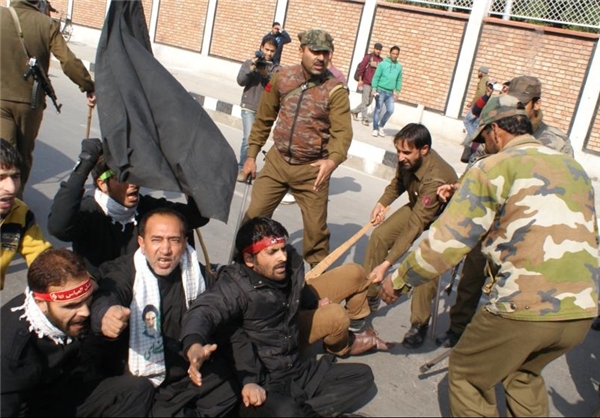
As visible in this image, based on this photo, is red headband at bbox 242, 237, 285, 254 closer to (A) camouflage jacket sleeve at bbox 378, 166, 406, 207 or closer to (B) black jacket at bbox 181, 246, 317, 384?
(B) black jacket at bbox 181, 246, 317, 384

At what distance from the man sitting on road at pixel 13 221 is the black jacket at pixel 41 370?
1.75 feet

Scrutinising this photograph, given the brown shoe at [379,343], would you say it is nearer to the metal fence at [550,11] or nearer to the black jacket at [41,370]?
the black jacket at [41,370]

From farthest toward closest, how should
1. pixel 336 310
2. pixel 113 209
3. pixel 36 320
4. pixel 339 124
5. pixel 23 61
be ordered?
pixel 23 61 → pixel 339 124 → pixel 336 310 → pixel 113 209 → pixel 36 320

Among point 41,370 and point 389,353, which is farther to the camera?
point 389,353

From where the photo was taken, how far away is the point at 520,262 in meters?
2.74

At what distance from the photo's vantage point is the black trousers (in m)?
2.95

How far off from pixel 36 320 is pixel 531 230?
2.06 m

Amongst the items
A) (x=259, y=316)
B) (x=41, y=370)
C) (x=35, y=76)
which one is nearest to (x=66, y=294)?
(x=41, y=370)

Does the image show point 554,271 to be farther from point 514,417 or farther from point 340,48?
point 340,48

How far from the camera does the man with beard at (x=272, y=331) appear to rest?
3045 mm

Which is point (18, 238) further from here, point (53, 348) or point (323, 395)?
point (323, 395)


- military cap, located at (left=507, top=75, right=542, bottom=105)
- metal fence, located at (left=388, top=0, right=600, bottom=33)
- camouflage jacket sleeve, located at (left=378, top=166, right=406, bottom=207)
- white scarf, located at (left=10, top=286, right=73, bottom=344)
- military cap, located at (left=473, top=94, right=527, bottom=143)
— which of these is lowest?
white scarf, located at (left=10, top=286, right=73, bottom=344)

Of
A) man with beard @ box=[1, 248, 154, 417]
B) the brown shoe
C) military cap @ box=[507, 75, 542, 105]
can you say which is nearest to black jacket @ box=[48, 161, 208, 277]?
man with beard @ box=[1, 248, 154, 417]

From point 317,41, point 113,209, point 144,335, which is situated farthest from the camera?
point 317,41
